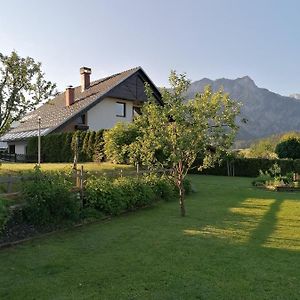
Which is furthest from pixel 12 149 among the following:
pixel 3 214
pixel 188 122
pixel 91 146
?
pixel 3 214

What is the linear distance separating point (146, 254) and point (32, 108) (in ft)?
20.7

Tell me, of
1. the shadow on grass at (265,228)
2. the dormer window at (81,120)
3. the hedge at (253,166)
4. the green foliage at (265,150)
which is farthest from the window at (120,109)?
the shadow on grass at (265,228)

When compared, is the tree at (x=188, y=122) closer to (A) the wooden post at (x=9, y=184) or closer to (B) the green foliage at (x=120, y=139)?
(A) the wooden post at (x=9, y=184)

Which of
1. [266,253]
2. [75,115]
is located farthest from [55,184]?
[75,115]

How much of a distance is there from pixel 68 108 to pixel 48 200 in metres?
23.7

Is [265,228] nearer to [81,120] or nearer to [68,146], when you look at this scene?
[68,146]

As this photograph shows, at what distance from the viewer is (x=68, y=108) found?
104 ft

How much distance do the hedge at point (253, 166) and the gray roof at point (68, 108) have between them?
9.49m

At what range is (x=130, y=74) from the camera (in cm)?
3253

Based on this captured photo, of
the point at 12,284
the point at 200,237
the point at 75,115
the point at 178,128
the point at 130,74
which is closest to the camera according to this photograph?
the point at 12,284

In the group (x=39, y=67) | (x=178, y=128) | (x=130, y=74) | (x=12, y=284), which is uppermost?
(x=130, y=74)

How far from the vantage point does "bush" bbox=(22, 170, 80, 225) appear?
8.73 m

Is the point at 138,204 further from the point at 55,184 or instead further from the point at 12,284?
the point at 12,284

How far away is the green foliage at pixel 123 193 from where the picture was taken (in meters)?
10.8
